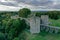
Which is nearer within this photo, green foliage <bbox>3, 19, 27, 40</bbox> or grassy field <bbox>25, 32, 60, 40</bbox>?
grassy field <bbox>25, 32, 60, 40</bbox>

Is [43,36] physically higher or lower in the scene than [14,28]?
lower

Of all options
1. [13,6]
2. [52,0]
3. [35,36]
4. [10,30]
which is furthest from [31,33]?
[13,6]

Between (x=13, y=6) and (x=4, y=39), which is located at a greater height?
(x=13, y=6)

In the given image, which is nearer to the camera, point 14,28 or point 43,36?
point 43,36

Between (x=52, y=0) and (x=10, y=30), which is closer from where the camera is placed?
(x=10, y=30)

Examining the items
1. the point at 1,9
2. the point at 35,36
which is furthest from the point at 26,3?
the point at 35,36

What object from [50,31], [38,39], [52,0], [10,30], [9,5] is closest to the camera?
[38,39]

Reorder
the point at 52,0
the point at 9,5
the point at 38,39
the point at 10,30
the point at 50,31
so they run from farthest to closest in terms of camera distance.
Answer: the point at 9,5, the point at 52,0, the point at 10,30, the point at 50,31, the point at 38,39

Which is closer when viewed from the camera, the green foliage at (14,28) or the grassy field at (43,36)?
the grassy field at (43,36)

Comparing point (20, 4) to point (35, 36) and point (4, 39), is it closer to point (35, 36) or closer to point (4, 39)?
point (4, 39)
